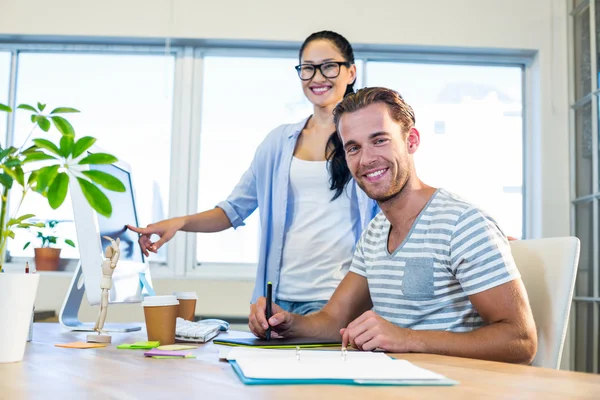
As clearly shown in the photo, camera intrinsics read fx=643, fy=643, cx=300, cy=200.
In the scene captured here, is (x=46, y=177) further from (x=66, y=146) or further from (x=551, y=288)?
(x=551, y=288)

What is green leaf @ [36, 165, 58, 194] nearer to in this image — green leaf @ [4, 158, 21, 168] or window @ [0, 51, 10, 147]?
green leaf @ [4, 158, 21, 168]

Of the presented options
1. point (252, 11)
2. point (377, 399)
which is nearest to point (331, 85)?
point (377, 399)

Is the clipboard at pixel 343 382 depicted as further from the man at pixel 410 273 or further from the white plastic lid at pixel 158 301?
the white plastic lid at pixel 158 301

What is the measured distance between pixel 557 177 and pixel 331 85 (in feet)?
6.74

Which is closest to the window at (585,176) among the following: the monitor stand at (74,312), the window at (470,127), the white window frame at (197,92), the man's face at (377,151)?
the white window frame at (197,92)

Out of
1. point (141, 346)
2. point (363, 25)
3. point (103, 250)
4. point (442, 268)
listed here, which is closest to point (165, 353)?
point (141, 346)

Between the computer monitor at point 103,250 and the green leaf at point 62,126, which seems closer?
the green leaf at point 62,126

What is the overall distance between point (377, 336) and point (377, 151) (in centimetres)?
52

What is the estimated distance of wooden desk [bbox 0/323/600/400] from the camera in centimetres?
75

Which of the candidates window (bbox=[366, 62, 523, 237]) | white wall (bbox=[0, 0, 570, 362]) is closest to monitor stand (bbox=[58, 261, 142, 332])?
white wall (bbox=[0, 0, 570, 362])

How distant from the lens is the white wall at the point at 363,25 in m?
3.61

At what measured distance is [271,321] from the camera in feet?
4.63

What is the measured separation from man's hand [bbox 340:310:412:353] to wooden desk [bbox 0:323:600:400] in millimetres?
42

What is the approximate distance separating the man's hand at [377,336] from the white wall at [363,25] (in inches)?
105
